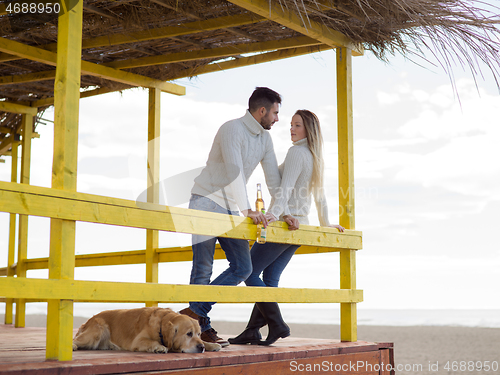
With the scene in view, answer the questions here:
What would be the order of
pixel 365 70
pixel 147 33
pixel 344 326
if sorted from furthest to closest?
pixel 365 70
pixel 147 33
pixel 344 326

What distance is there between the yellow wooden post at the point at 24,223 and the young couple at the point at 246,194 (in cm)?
372

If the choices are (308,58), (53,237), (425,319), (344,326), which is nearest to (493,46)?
(308,58)

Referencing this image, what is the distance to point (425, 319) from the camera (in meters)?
32.7

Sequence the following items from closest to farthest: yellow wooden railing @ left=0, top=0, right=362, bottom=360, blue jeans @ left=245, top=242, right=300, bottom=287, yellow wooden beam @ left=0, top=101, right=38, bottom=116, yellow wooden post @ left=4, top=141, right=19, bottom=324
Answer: yellow wooden railing @ left=0, top=0, right=362, bottom=360, blue jeans @ left=245, top=242, right=300, bottom=287, yellow wooden beam @ left=0, top=101, right=38, bottom=116, yellow wooden post @ left=4, top=141, right=19, bottom=324

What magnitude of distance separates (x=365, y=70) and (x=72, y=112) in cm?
3724

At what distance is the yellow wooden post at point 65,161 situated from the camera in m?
3.06

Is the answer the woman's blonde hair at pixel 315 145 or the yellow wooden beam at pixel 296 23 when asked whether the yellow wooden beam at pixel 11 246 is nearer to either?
the woman's blonde hair at pixel 315 145

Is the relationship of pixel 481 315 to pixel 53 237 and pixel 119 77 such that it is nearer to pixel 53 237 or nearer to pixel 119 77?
pixel 119 77

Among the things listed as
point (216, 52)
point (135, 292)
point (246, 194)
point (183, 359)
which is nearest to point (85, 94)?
point (216, 52)

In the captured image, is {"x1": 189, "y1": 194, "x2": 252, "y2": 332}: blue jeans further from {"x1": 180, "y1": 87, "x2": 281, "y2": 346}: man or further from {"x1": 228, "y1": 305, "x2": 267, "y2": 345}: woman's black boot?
{"x1": 228, "y1": 305, "x2": 267, "y2": 345}: woman's black boot

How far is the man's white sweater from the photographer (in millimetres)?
4027

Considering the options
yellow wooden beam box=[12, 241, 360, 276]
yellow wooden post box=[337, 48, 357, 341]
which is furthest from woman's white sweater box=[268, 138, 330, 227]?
yellow wooden beam box=[12, 241, 360, 276]

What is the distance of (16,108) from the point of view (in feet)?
25.2

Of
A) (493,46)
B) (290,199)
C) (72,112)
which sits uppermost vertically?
(493,46)
